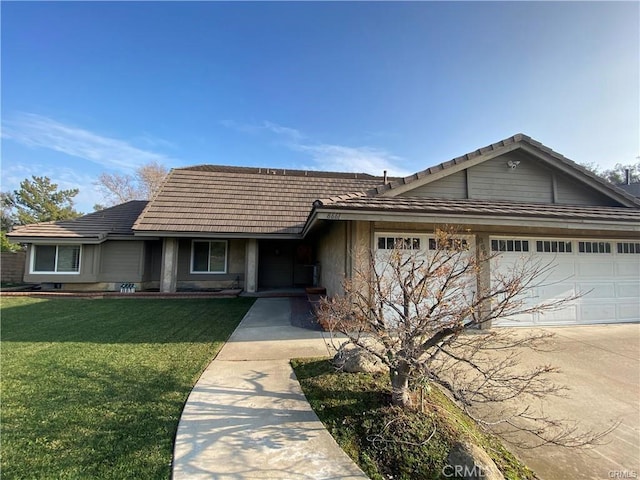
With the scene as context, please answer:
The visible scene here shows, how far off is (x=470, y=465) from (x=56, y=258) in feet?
54.1

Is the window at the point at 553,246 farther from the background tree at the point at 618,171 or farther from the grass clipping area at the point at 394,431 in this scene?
the background tree at the point at 618,171

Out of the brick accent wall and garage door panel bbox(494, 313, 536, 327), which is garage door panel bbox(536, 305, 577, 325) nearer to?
garage door panel bbox(494, 313, 536, 327)

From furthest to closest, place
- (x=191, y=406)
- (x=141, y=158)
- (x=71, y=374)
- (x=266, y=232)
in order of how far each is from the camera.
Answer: (x=141, y=158), (x=266, y=232), (x=71, y=374), (x=191, y=406)

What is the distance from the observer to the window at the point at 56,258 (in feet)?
40.9

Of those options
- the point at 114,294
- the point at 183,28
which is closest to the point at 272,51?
the point at 183,28

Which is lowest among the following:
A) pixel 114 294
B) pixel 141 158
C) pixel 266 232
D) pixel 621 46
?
pixel 114 294

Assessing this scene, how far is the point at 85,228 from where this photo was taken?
503 inches

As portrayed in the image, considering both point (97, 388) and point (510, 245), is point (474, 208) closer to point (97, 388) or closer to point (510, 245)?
point (510, 245)

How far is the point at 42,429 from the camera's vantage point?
9.43 feet

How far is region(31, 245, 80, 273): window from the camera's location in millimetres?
12477

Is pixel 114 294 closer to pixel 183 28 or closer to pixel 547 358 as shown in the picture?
pixel 183 28

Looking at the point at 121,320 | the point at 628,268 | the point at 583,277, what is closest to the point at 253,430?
the point at 121,320

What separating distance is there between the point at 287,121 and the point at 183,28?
7.04m

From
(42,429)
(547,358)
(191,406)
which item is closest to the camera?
(42,429)
